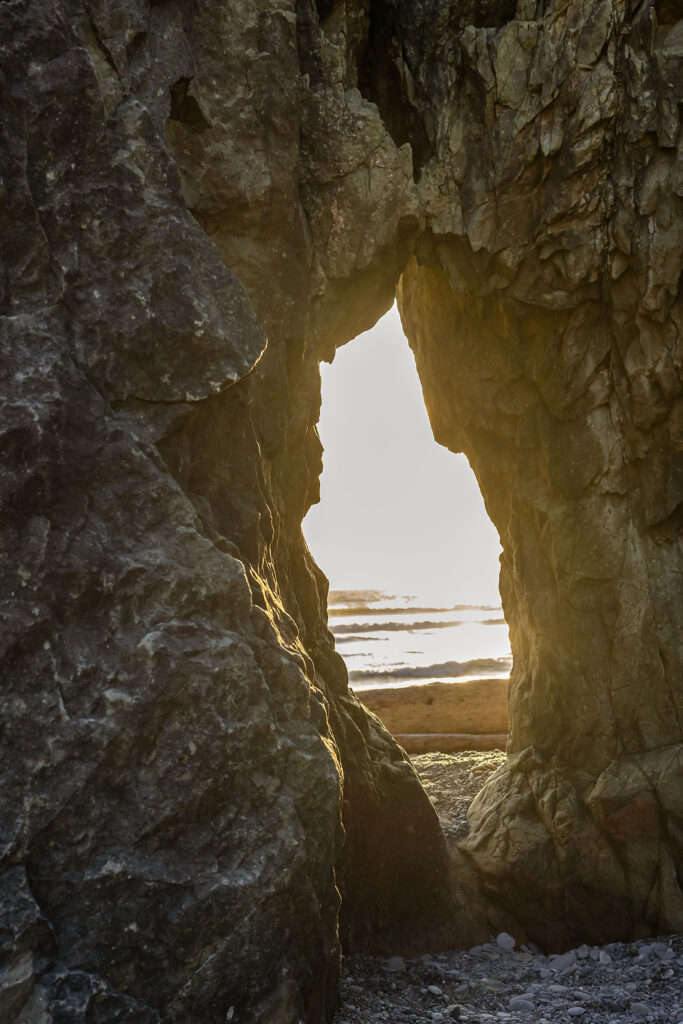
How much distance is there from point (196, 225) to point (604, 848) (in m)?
6.47

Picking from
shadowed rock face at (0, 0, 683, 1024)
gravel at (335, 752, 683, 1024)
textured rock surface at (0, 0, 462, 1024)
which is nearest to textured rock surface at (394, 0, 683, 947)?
shadowed rock face at (0, 0, 683, 1024)

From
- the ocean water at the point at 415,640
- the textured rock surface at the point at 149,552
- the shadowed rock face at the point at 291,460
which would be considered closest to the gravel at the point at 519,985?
the shadowed rock face at the point at 291,460

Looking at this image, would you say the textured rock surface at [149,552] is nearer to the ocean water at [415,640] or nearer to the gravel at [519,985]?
the gravel at [519,985]

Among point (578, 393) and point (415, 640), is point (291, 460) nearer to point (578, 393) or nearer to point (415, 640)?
point (578, 393)

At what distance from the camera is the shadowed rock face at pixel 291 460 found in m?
4.30

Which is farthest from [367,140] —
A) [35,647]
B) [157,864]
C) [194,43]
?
[157,864]

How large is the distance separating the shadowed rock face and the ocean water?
6.68 m

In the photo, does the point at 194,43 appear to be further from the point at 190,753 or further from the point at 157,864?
the point at 157,864

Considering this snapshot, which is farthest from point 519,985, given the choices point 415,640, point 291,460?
point 415,640

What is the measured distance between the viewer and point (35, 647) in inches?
169

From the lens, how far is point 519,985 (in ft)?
21.2

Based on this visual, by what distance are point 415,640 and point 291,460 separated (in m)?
30.0

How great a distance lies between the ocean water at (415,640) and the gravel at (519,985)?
6989mm

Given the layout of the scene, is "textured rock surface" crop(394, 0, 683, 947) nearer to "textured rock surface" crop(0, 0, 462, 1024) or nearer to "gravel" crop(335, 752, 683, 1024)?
"gravel" crop(335, 752, 683, 1024)
